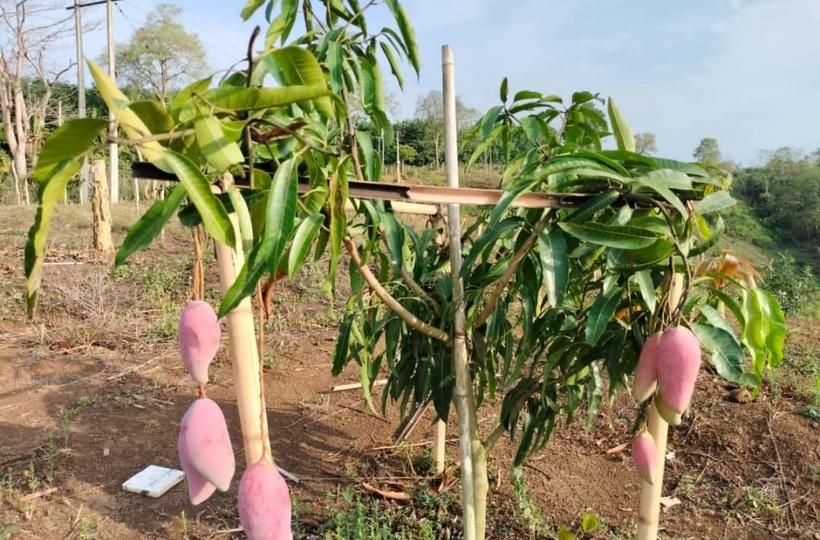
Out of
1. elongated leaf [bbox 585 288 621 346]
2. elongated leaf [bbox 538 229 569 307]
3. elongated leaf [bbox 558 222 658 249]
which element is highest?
elongated leaf [bbox 558 222 658 249]

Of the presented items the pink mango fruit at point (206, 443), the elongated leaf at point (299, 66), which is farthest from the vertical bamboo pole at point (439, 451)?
the elongated leaf at point (299, 66)

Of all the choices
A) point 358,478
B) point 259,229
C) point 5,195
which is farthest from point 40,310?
point 5,195

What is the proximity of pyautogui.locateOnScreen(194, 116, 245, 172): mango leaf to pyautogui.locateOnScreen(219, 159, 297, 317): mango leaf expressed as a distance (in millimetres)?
63

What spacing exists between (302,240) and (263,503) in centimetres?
31

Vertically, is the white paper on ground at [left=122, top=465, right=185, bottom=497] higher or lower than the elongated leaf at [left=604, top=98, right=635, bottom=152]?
lower

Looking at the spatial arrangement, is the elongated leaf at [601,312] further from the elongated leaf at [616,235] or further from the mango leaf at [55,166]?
the mango leaf at [55,166]

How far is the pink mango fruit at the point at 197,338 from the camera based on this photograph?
0.58 meters

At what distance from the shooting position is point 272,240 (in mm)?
591

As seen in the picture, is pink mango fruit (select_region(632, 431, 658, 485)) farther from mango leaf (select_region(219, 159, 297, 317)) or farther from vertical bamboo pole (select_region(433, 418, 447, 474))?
vertical bamboo pole (select_region(433, 418, 447, 474))

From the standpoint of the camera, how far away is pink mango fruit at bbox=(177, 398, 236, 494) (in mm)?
562

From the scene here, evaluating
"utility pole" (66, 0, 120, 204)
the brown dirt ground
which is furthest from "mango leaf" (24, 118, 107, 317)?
"utility pole" (66, 0, 120, 204)

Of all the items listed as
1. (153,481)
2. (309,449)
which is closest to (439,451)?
(309,449)

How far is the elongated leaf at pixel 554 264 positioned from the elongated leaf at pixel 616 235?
0.04 metres

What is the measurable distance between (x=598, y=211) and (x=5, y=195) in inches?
607
